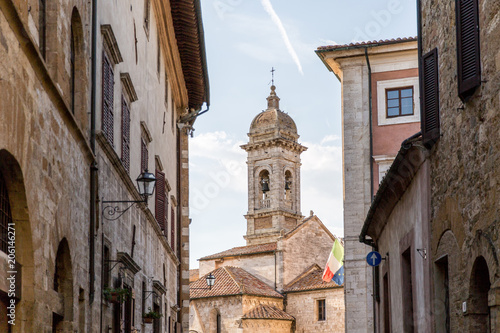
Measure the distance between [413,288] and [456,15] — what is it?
5.15 m

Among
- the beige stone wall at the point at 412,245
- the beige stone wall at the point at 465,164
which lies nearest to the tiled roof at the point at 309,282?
the beige stone wall at the point at 412,245

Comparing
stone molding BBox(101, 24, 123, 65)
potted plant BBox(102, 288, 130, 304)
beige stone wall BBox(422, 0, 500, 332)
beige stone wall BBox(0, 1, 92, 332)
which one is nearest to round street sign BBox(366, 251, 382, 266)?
beige stone wall BBox(422, 0, 500, 332)

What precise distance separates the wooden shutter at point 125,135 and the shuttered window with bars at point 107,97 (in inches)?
46.8

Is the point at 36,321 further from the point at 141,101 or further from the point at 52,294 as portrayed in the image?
the point at 141,101

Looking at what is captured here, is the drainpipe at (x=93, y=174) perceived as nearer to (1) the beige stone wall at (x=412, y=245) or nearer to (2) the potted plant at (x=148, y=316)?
(1) the beige stone wall at (x=412, y=245)

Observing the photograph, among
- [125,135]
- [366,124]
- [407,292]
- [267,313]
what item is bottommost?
[407,292]

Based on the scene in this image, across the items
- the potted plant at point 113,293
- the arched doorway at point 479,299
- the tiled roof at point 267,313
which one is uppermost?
the tiled roof at point 267,313

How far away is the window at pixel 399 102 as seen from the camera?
2812cm

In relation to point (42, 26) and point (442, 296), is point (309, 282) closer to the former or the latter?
point (442, 296)

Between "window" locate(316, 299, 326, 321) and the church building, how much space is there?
0.03m

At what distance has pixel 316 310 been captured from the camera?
5638 centimetres

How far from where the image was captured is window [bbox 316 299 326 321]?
5634 cm

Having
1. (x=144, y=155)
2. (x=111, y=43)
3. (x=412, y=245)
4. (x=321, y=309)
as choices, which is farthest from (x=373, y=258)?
(x=321, y=309)

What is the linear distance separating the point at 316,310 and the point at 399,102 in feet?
99.5
